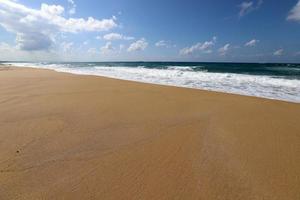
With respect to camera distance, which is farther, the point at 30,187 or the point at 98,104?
the point at 98,104

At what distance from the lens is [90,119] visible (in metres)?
4.16

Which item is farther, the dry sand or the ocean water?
the ocean water

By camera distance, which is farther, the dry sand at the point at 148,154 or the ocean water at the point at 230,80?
the ocean water at the point at 230,80

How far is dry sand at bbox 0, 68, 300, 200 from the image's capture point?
199 centimetres

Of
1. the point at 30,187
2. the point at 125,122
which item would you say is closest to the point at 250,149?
the point at 125,122

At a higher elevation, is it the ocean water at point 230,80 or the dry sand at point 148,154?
the dry sand at point 148,154

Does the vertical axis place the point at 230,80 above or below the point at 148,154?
below

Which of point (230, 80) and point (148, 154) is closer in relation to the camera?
point (148, 154)

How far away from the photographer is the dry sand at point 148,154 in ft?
6.52

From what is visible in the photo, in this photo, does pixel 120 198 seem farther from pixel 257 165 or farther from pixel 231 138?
pixel 231 138

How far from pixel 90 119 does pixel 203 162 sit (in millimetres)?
2591

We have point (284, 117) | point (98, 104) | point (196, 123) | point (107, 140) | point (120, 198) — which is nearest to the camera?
point (120, 198)

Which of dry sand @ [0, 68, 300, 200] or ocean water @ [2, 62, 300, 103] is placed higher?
dry sand @ [0, 68, 300, 200]

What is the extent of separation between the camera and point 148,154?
2686mm
